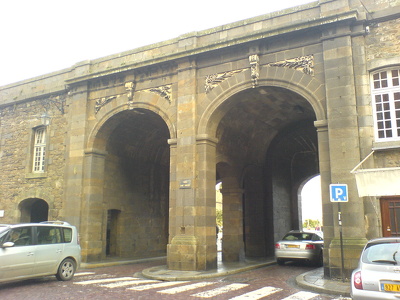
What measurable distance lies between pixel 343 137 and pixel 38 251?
8.94 meters

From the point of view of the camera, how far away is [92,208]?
16406mm

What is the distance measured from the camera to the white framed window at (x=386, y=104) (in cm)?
1158

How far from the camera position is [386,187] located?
10422 millimetres

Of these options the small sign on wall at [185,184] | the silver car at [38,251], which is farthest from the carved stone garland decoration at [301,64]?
the silver car at [38,251]

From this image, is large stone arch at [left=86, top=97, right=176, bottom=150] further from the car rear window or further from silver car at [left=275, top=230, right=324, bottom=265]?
silver car at [left=275, top=230, right=324, bottom=265]

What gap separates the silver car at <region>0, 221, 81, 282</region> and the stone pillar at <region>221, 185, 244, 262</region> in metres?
7.75

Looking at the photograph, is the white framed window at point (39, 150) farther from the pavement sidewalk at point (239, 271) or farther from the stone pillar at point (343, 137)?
the stone pillar at point (343, 137)

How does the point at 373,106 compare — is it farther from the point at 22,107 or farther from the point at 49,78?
the point at 22,107

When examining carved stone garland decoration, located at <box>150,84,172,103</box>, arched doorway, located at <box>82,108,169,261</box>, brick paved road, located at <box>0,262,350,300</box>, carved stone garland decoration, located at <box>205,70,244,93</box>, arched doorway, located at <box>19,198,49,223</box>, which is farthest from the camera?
arched doorway, located at <box>19,198,49,223</box>

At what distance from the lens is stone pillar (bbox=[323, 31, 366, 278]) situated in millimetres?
10953

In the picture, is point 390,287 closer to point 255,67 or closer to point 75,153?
point 255,67

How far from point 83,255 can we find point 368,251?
39.7 feet

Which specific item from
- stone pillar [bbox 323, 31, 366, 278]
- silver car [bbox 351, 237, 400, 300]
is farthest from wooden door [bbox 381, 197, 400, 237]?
silver car [bbox 351, 237, 400, 300]

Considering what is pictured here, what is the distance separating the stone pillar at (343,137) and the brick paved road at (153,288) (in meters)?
1.80
